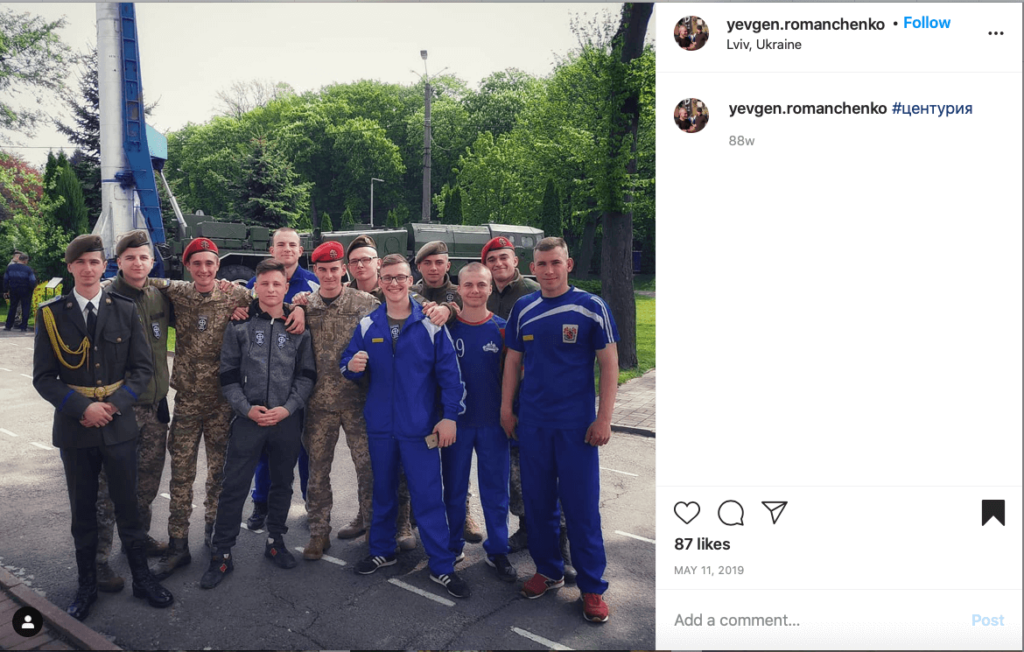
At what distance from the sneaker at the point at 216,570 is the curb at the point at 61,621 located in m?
0.61

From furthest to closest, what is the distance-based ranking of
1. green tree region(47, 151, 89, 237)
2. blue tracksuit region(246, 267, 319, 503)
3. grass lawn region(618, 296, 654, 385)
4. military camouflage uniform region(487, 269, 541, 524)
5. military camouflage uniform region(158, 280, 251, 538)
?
green tree region(47, 151, 89, 237), grass lawn region(618, 296, 654, 385), blue tracksuit region(246, 267, 319, 503), military camouflage uniform region(487, 269, 541, 524), military camouflage uniform region(158, 280, 251, 538)

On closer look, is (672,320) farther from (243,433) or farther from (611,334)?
(243,433)

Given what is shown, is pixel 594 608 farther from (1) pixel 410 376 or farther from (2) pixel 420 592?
(1) pixel 410 376

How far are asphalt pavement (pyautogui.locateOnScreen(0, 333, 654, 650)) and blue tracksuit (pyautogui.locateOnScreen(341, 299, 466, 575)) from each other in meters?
0.37

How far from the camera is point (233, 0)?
2.77 m

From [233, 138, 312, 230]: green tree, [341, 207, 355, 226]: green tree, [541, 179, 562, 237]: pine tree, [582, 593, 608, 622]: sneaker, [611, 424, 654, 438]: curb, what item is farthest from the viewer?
[341, 207, 355, 226]: green tree

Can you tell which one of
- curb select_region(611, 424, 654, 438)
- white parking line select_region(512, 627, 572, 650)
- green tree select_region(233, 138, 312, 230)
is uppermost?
green tree select_region(233, 138, 312, 230)

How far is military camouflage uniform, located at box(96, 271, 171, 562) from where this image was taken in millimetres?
3941

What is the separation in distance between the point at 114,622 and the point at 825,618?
133 inches

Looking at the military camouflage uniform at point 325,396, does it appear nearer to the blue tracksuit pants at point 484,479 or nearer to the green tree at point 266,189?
the blue tracksuit pants at point 484,479

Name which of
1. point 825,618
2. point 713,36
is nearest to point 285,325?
point 713,36

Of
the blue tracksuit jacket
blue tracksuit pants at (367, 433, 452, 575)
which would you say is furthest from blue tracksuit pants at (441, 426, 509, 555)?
the blue tracksuit jacket

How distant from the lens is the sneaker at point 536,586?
3.83 m

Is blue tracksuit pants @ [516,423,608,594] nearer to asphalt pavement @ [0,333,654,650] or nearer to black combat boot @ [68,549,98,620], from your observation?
asphalt pavement @ [0,333,654,650]
